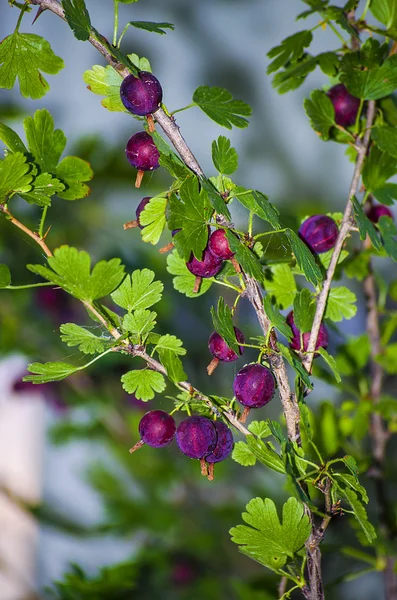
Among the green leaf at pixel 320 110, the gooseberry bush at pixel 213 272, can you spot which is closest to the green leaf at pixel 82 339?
the gooseberry bush at pixel 213 272

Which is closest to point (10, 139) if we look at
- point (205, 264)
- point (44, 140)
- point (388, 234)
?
point (44, 140)

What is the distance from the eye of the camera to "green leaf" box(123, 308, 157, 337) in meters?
0.31

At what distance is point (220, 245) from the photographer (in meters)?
0.30

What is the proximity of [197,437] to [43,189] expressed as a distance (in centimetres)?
15

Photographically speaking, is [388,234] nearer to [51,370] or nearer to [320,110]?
[320,110]

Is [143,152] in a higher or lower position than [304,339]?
higher

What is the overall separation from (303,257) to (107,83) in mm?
141

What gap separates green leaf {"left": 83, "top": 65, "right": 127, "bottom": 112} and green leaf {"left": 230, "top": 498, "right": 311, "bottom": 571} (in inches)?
8.7

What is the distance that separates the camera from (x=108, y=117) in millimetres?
1824

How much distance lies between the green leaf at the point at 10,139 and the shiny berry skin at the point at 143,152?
0.21 ft

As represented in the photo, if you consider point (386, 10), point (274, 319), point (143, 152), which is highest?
point (386, 10)

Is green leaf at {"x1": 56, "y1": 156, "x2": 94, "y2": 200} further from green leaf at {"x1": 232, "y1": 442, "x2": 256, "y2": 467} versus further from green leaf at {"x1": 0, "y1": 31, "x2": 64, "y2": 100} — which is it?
green leaf at {"x1": 232, "y1": 442, "x2": 256, "y2": 467}

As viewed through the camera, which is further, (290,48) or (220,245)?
(290,48)

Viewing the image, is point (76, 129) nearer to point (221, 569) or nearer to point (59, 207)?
point (59, 207)
